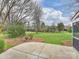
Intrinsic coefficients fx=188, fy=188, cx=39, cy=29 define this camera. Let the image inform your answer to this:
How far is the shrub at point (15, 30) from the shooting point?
320 inches

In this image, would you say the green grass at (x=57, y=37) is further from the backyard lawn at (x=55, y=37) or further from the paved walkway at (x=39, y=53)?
the paved walkway at (x=39, y=53)

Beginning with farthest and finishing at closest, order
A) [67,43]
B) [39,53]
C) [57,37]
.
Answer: [57,37] < [67,43] < [39,53]

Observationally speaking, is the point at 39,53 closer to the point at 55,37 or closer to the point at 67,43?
the point at 67,43

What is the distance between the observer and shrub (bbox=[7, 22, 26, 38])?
8.12m

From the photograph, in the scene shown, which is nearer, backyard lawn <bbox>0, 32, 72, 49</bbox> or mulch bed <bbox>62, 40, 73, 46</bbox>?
mulch bed <bbox>62, 40, 73, 46</bbox>

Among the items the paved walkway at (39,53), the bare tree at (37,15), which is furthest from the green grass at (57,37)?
the paved walkway at (39,53)

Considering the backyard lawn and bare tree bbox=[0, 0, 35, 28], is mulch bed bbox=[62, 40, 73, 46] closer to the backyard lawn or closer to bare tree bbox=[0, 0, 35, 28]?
the backyard lawn

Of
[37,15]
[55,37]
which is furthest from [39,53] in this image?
[37,15]

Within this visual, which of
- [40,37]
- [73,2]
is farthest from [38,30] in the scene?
[73,2]

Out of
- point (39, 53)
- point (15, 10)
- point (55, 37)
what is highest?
point (15, 10)

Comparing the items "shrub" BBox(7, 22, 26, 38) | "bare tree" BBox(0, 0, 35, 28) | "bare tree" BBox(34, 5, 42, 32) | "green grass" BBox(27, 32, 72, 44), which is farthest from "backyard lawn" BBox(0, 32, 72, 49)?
"bare tree" BBox(0, 0, 35, 28)

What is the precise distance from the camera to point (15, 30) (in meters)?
8.11

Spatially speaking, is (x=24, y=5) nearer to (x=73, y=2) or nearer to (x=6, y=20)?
(x=6, y=20)

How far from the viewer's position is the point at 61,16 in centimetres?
801
